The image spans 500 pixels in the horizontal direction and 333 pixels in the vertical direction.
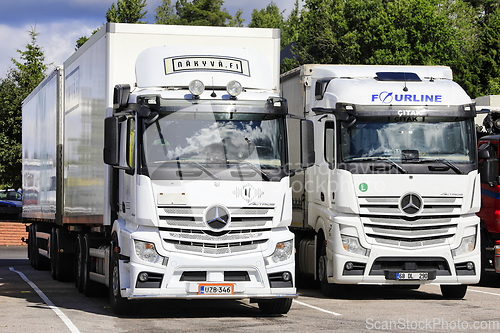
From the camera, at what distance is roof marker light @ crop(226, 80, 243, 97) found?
10.5 m

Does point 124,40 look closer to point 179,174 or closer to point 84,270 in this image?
point 179,174

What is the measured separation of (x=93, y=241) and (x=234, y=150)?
4.18 metres

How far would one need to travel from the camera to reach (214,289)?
10.1 metres

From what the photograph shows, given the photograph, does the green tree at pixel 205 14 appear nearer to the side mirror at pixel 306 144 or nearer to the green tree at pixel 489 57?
the green tree at pixel 489 57

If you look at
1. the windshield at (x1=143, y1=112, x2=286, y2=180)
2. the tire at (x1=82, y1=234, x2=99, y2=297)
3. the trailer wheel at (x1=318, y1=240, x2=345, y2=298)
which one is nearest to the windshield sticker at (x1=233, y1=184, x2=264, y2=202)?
the windshield at (x1=143, y1=112, x2=286, y2=180)

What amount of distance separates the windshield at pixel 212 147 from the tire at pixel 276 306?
1878mm

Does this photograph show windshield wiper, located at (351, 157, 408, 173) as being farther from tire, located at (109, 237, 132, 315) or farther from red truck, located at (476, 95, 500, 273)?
tire, located at (109, 237, 132, 315)

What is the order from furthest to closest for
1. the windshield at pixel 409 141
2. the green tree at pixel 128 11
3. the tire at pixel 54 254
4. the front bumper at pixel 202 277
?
1. the green tree at pixel 128 11
2. the tire at pixel 54 254
3. the windshield at pixel 409 141
4. the front bumper at pixel 202 277

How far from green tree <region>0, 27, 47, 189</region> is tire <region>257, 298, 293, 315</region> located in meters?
23.7

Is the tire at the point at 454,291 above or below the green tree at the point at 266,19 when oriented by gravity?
below

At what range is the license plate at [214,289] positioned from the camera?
33.0 feet

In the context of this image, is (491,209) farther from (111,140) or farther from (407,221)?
(111,140)

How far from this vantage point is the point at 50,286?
1584 cm

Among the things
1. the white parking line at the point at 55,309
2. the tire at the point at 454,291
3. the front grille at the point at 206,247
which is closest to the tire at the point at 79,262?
the white parking line at the point at 55,309
